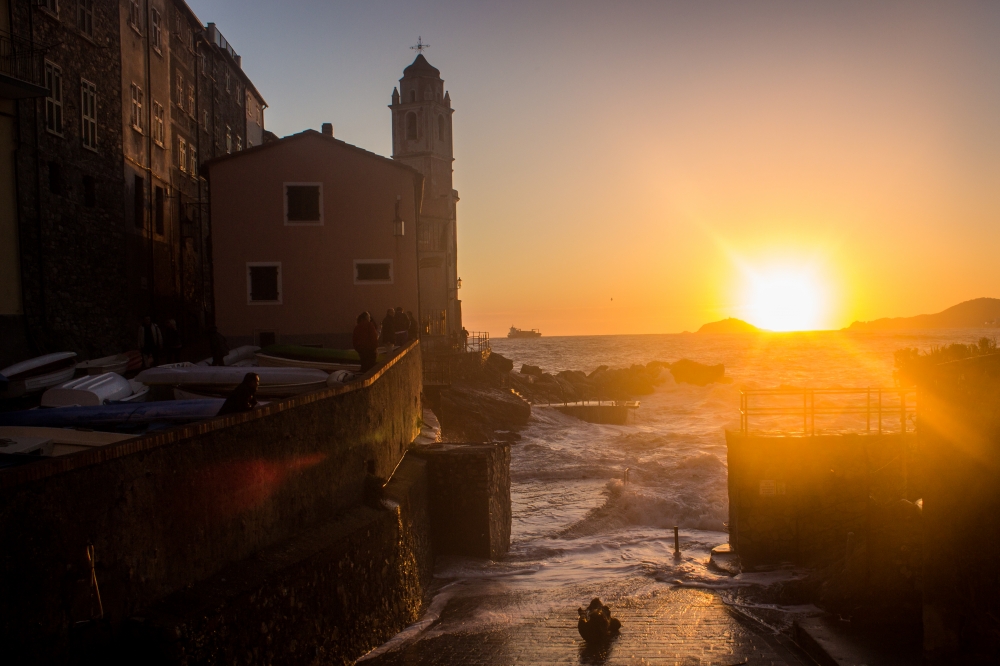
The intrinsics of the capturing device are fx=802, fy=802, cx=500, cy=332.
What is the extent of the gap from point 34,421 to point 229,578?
5.04m

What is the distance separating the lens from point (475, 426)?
111 feet

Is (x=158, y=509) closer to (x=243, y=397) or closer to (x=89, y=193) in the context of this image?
(x=243, y=397)

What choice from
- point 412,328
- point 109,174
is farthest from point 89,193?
point 412,328

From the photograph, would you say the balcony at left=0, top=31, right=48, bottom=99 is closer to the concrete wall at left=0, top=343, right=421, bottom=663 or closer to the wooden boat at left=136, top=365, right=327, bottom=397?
the wooden boat at left=136, top=365, right=327, bottom=397

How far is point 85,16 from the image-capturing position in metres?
20.5

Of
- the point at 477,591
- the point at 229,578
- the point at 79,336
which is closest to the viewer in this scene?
the point at 229,578

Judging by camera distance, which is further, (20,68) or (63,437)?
(20,68)

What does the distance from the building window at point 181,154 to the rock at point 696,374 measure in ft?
157

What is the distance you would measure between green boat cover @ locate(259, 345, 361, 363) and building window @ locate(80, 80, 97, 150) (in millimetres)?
7568

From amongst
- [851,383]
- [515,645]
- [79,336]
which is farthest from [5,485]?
[851,383]

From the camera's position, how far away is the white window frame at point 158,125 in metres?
25.9

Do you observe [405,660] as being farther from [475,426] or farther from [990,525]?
[475,426]

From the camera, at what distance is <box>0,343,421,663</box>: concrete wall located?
4.82 metres

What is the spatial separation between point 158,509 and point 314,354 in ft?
41.1
